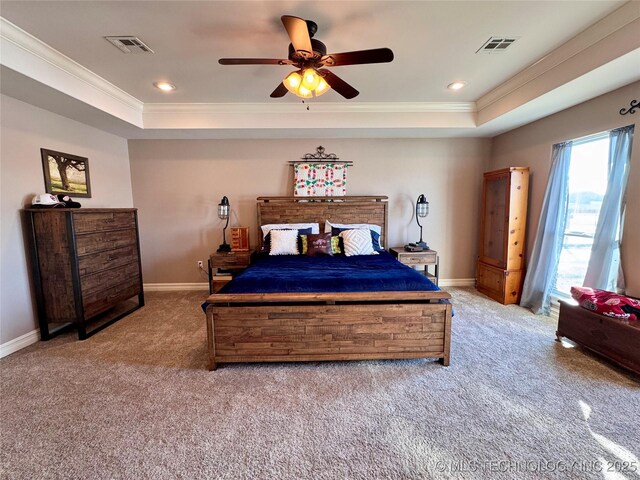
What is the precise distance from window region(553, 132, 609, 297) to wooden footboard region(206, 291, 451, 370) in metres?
2.10

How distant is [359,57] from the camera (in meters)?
1.80

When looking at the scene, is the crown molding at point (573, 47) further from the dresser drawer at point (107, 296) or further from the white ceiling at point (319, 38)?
the dresser drawer at point (107, 296)

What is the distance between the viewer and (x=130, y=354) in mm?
2461

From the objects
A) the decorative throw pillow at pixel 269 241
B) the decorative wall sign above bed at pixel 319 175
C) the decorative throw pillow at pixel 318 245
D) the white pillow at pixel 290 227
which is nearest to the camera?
the decorative throw pillow at pixel 318 245

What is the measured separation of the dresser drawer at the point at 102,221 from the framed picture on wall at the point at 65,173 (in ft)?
1.76

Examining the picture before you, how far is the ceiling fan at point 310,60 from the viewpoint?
1.68 meters

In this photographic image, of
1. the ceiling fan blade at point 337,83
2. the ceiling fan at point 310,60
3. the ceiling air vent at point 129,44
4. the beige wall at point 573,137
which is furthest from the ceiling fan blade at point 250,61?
the beige wall at point 573,137

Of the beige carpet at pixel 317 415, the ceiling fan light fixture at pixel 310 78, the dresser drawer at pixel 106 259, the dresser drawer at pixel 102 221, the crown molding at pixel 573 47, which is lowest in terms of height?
the beige carpet at pixel 317 415

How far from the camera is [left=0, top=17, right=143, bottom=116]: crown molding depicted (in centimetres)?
200

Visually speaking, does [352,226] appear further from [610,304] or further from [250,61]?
[610,304]

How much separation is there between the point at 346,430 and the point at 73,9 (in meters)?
3.30

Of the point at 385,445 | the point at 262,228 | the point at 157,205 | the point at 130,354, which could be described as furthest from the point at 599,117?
the point at 157,205

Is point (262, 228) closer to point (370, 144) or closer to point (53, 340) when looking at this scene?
point (370, 144)

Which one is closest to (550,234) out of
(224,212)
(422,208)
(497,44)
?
(422,208)
